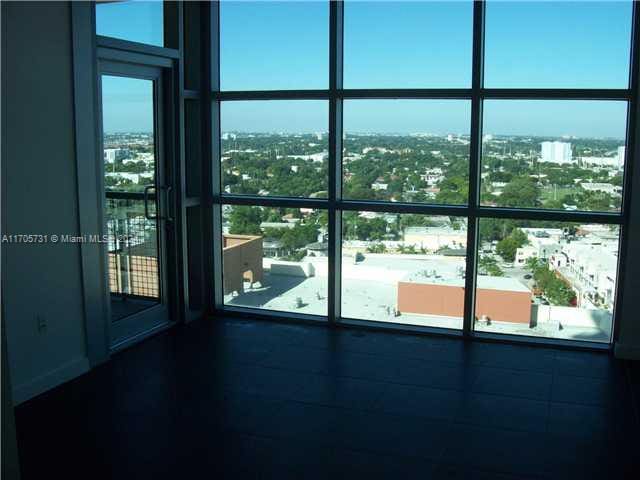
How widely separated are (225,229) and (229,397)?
2040 mm

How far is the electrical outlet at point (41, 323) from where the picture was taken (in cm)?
409

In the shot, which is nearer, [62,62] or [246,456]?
[246,456]

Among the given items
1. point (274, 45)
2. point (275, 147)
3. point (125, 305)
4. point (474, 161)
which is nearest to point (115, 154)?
point (125, 305)

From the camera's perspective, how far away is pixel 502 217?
199 inches

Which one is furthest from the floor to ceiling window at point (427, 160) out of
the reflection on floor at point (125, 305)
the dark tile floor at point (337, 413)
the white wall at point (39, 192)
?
the white wall at point (39, 192)

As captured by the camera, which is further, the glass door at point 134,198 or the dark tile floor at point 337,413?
the glass door at point 134,198

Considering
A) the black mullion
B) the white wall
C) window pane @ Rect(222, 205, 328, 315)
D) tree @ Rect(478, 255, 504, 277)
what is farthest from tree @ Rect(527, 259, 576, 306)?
the white wall

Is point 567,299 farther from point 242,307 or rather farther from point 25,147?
point 25,147

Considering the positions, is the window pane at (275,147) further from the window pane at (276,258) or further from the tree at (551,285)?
the tree at (551,285)

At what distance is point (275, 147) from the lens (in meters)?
5.61

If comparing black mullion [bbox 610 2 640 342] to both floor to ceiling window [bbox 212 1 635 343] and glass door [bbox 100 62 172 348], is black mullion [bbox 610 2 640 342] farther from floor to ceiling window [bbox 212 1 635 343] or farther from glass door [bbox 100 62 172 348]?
glass door [bbox 100 62 172 348]

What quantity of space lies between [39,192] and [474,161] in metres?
2.96

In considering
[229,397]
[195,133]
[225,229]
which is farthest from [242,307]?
[229,397]

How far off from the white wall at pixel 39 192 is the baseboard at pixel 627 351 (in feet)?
12.0
